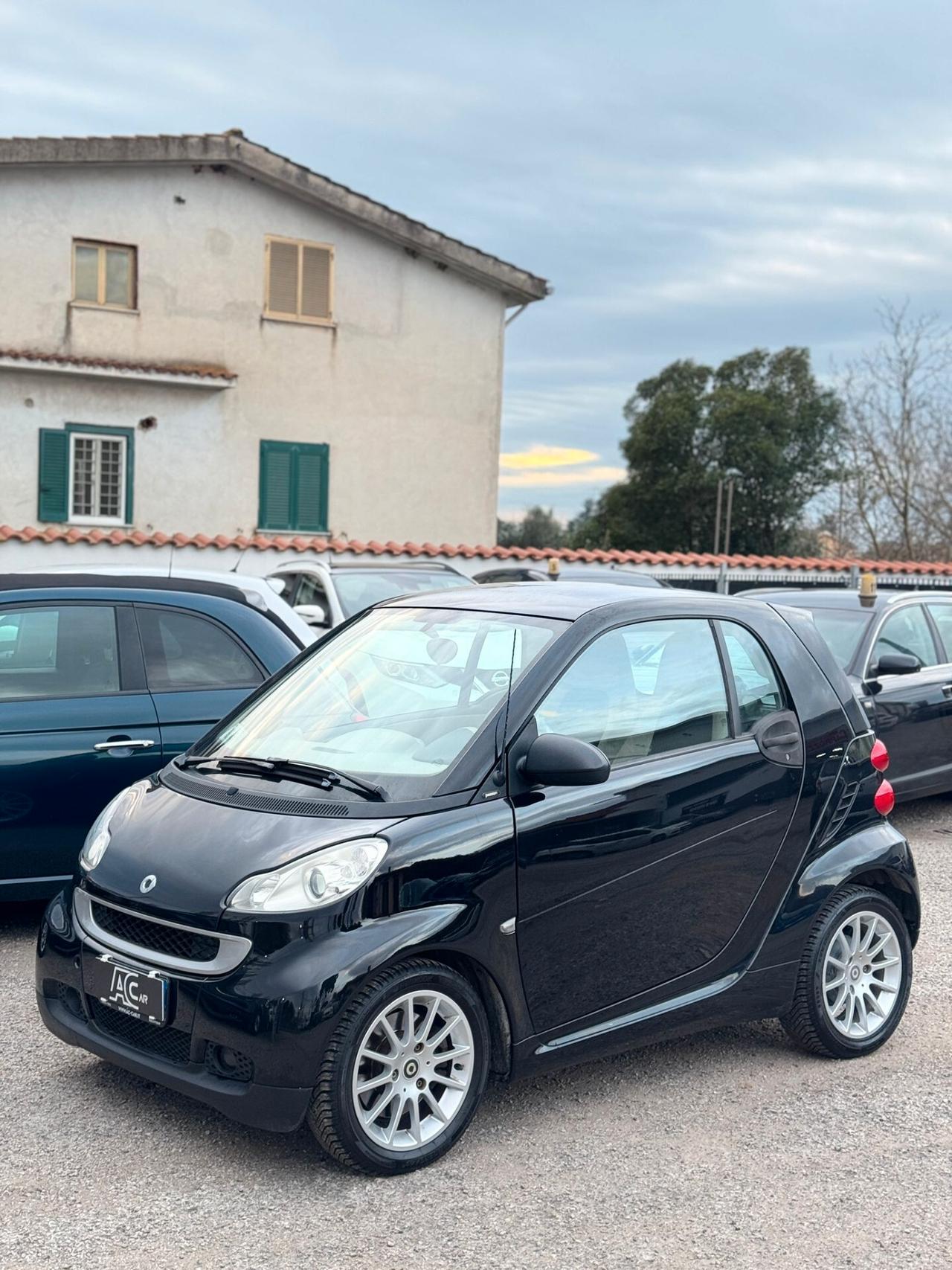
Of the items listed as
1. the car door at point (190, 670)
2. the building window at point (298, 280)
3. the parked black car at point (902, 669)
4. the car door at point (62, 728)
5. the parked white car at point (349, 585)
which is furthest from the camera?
the building window at point (298, 280)

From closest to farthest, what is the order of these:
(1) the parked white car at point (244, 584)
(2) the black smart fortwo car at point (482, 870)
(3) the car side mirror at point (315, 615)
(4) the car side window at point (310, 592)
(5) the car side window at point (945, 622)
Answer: (2) the black smart fortwo car at point (482, 870) → (1) the parked white car at point (244, 584) → (5) the car side window at point (945, 622) → (3) the car side mirror at point (315, 615) → (4) the car side window at point (310, 592)

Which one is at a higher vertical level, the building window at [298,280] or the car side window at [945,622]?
the building window at [298,280]

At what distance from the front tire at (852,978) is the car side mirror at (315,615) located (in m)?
7.03

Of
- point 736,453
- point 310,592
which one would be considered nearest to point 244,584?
point 310,592

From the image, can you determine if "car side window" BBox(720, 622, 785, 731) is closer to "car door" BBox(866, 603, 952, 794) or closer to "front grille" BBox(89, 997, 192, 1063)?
"front grille" BBox(89, 997, 192, 1063)

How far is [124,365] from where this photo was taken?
23016mm

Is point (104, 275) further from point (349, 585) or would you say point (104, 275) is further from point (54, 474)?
point (349, 585)

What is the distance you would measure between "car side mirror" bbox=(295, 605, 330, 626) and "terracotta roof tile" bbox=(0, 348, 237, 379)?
12232 mm

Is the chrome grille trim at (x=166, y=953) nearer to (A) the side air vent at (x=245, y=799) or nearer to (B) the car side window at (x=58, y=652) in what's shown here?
(A) the side air vent at (x=245, y=799)

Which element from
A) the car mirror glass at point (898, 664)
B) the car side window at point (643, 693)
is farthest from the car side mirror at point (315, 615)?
the car side window at point (643, 693)

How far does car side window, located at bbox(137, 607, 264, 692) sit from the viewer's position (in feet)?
20.5

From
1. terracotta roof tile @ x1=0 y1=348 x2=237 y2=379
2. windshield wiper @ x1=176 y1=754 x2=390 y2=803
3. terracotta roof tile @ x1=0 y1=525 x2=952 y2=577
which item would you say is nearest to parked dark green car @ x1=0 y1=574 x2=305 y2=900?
windshield wiper @ x1=176 y1=754 x2=390 y2=803

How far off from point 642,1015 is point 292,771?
1.34 metres

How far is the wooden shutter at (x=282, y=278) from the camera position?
24609mm
